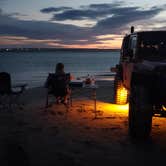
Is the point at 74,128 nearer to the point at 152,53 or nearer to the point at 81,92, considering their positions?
the point at 152,53

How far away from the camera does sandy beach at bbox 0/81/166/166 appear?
17.0 ft

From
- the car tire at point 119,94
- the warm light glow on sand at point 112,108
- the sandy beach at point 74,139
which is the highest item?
the car tire at point 119,94

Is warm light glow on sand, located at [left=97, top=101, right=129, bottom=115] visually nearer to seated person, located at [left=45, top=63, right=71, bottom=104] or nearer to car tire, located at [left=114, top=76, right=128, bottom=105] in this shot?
car tire, located at [left=114, top=76, right=128, bottom=105]

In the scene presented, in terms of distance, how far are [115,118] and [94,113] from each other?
719 mm

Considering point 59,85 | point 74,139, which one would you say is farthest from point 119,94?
point 74,139

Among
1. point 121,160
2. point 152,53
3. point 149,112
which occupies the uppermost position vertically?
point 152,53

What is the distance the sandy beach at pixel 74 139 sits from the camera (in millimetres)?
5180

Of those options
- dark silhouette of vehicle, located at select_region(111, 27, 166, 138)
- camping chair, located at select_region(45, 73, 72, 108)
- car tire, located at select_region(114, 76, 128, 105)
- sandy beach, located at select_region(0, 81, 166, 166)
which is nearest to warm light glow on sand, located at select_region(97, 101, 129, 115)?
sandy beach, located at select_region(0, 81, 166, 166)

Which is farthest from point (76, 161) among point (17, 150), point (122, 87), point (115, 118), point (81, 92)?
point (81, 92)

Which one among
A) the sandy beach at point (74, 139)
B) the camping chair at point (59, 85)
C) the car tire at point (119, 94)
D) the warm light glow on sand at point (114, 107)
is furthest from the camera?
the car tire at point (119, 94)

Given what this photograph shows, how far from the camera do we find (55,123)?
746 cm

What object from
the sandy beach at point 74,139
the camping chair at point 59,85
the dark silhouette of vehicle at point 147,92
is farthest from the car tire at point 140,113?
the camping chair at point 59,85

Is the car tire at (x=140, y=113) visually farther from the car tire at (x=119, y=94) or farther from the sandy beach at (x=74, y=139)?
the car tire at (x=119, y=94)

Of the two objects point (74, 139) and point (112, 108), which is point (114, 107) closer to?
point (112, 108)
